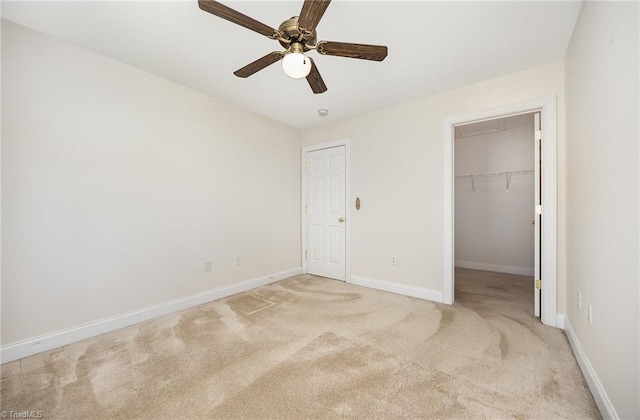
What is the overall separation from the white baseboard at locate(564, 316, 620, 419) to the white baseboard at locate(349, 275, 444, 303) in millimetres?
1187

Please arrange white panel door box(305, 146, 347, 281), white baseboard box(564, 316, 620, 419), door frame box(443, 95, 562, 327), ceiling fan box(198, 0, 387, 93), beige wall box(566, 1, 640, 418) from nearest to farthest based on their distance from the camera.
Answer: beige wall box(566, 1, 640, 418), white baseboard box(564, 316, 620, 419), ceiling fan box(198, 0, 387, 93), door frame box(443, 95, 562, 327), white panel door box(305, 146, 347, 281)

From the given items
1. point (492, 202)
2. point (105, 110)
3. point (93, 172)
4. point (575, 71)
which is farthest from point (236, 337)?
point (492, 202)

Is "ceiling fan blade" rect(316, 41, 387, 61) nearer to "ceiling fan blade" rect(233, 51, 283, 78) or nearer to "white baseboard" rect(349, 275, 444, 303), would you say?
"ceiling fan blade" rect(233, 51, 283, 78)

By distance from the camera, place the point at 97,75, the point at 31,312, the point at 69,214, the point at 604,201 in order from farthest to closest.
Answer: the point at 97,75, the point at 69,214, the point at 31,312, the point at 604,201

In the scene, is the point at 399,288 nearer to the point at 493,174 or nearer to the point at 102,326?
the point at 493,174

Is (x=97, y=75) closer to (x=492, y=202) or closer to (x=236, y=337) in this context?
(x=236, y=337)

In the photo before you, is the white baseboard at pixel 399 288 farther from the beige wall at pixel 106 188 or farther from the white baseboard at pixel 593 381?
the beige wall at pixel 106 188

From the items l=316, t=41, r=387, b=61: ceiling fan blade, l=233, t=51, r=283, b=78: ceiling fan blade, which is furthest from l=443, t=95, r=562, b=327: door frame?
A: l=233, t=51, r=283, b=78: ceiling fan blade

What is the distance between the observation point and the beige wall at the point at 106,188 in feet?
6.36

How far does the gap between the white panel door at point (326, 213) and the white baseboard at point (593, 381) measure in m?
2.50

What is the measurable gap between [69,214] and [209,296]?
157cm

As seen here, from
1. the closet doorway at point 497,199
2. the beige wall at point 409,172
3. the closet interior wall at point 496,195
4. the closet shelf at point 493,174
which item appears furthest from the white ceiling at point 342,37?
the closet shelf at point 493,174

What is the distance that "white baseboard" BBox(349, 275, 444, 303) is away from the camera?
10.0 feet

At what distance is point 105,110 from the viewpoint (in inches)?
91.8
